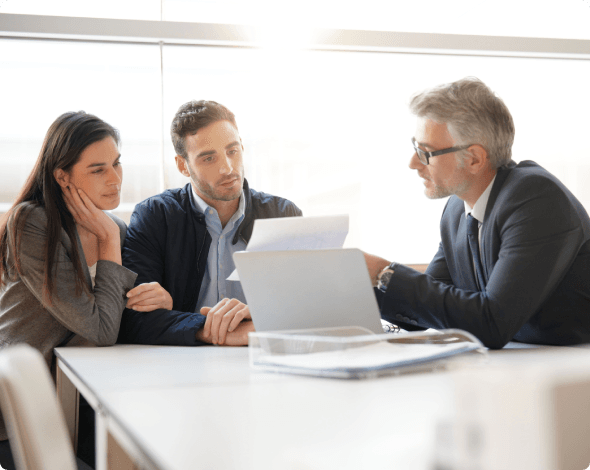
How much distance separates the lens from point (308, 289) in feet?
4.12

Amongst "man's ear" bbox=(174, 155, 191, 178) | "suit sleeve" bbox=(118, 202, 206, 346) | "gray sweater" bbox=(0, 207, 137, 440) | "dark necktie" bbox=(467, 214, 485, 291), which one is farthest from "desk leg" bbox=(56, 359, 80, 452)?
"dark necktie" bbox=(467, 214, 485, 291)

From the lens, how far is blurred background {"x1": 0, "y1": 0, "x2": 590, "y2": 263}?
11.6ft

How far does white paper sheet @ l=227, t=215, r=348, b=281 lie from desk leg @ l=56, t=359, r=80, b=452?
76cm

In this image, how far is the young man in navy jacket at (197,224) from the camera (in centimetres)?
210

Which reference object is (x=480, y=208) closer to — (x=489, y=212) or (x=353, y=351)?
(x=489, y=212)

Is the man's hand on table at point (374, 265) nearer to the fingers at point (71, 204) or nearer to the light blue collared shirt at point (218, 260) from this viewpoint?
the light blue collared shirt at point (218, 260)

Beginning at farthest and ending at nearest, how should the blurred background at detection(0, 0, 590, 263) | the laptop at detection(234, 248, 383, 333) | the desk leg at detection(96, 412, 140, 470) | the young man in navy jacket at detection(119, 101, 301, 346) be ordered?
the blurred background at detection(0, 0, 590, 263), the young man in navy jacket at detection(119, 101, 301, 346), the laptop at detection(234, 248, 383, 333), the desk leg at detection(96, 412, 140, 470)

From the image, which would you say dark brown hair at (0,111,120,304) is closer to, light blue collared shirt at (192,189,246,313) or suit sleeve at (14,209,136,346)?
suit sleeve at (14,209,136,346)

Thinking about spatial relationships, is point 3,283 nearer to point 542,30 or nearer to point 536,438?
point 536,438

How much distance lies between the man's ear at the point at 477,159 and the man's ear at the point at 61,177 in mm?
1273

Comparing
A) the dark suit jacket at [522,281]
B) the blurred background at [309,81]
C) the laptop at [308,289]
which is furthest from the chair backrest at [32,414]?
the blurred background at [309,81]

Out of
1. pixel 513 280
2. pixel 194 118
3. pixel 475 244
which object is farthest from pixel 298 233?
pixel 194 118

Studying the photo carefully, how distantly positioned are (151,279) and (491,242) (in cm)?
116

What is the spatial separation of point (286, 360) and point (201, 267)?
45.7 inches
